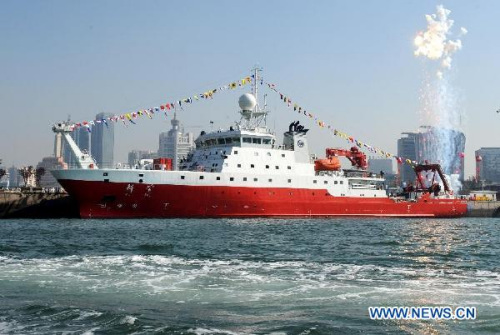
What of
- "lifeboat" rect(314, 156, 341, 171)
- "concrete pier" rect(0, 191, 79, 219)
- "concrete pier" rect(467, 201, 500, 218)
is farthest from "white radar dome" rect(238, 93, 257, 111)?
"concrete pier" rect(467, 201, 500, 218)

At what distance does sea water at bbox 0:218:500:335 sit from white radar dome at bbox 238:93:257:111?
29727 millimetres

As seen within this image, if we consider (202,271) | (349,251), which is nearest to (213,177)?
(349,251)

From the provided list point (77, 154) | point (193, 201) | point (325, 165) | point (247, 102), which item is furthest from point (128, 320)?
point (247, 102)

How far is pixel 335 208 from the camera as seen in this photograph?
161 feet

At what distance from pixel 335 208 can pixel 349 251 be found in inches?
1153

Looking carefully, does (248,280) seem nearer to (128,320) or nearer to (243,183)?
(128,320)

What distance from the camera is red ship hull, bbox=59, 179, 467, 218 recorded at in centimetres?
3975

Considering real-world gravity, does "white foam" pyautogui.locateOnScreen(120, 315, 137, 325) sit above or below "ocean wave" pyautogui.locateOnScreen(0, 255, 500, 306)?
above

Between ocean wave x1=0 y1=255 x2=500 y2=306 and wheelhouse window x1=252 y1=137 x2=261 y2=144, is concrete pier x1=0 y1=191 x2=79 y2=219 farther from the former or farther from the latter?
ocean wave x1=0 y1=255 x2=500 y2=306

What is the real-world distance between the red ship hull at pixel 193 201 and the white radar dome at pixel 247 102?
34.6 ft

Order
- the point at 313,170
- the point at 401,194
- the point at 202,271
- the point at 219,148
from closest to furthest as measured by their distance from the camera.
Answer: the point at 202,271
the point at 219,148
the point at 313,170
the point at 401,194

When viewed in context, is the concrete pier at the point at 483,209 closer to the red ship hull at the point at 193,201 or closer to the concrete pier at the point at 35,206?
the red ship hull at the point at 193,201

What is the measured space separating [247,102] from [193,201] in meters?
14.6

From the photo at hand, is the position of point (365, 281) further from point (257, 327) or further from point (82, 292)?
point (82, 292)
